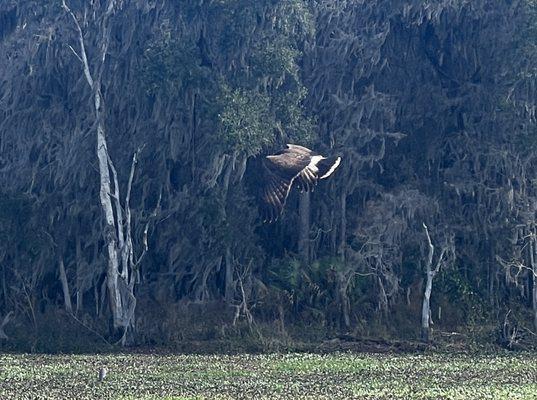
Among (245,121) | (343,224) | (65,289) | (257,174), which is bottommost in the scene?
Answer: (65,289)

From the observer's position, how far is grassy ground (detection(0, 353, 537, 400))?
21.6 meters

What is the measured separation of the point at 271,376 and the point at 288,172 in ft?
13.5

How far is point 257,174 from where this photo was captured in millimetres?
34781

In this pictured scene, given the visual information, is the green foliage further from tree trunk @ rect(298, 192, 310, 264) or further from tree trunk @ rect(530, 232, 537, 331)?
tree trunk @ rect(530, 232, 537, 331)

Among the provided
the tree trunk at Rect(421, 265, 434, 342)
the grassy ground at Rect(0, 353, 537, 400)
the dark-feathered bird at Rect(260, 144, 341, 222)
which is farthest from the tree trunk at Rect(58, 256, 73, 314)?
the dark-feathered bird at Rect(260, 144, 341, 222)

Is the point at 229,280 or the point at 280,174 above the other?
the point at 280,174

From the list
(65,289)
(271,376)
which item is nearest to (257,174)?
(65,289)

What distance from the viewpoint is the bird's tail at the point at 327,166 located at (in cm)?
2359

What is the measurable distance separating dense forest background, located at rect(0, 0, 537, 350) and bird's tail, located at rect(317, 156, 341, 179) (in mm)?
8088

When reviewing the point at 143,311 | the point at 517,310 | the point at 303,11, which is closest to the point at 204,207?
the point at 143,311

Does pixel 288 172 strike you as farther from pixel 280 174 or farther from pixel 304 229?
pixel 304 229

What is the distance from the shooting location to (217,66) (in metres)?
33.7

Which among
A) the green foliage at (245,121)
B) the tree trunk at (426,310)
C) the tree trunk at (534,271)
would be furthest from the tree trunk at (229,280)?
the tree trunk at (534,271)

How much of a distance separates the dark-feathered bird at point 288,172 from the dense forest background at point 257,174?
812 centimetres
